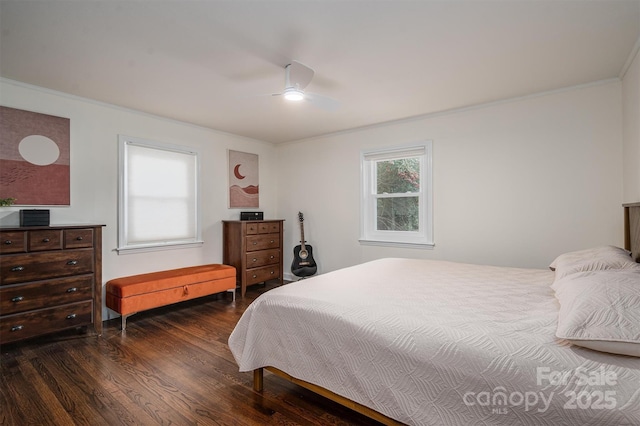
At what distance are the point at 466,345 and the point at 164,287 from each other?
3.21 m

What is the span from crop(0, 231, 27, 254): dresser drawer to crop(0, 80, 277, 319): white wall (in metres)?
0.44

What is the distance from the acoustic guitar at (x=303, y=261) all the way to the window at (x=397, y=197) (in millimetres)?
911

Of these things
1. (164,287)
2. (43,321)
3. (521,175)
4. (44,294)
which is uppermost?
(521,175)

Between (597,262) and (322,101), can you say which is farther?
(322,101)

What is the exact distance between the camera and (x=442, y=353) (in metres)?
1.31

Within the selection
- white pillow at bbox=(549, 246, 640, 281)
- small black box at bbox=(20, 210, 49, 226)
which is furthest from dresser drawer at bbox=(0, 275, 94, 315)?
white pillow at bbox=(549, 246, 640, 281)

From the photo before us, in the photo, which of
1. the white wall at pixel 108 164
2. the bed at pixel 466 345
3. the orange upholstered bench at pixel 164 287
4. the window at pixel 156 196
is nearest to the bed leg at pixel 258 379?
the bed at pixel 466 345

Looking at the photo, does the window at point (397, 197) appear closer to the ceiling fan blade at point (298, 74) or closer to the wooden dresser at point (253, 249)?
the wooden dresser at point (253, 249)

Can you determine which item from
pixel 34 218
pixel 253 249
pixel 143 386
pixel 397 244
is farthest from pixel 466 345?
pixel 253 249

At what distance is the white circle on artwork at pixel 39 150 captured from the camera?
292 centimetres

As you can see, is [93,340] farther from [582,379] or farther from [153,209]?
[582,379]

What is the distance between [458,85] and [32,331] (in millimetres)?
4359

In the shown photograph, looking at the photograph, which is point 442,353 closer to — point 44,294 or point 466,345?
point 466,345

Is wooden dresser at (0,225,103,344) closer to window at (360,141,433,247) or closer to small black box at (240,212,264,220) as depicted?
small black box at (240,212,264,220)
